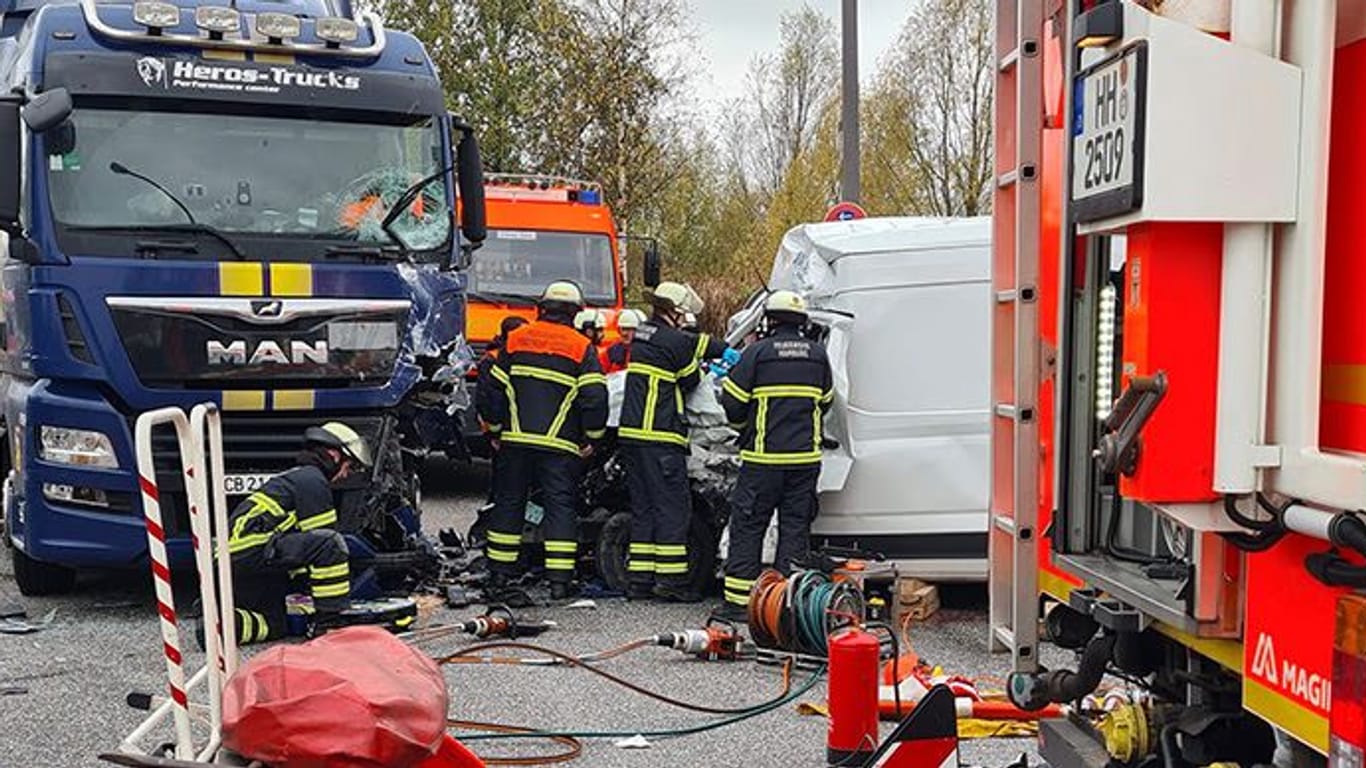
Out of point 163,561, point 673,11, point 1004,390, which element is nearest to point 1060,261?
point 1004,390

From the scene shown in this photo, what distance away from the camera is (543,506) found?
8969 millimetres

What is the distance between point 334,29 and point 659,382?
2656mm

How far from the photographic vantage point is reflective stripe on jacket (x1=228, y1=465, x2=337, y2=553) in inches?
289

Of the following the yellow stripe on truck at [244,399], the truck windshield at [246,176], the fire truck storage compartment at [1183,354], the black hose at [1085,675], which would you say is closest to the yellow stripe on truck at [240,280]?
the truck windshield at [246,176]

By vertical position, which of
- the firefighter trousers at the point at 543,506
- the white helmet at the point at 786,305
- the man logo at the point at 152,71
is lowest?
the firefighter trousers at the point at 543,506

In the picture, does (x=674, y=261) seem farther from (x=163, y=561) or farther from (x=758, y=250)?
(x=163, y=561)

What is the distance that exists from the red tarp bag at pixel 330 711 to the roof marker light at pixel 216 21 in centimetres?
503

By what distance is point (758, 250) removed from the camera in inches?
1214

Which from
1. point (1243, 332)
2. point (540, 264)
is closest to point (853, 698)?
point (1243, 332)

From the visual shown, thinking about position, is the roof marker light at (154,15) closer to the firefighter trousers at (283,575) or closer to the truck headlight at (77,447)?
the truck headlight at (77,447)

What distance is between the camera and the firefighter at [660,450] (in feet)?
28.1

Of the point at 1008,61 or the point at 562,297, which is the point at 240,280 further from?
the point at 1008,61

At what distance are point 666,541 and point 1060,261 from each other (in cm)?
522

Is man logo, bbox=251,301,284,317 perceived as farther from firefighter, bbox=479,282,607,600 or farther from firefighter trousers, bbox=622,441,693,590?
firefighter trousers, bbox=622,441,693,590
